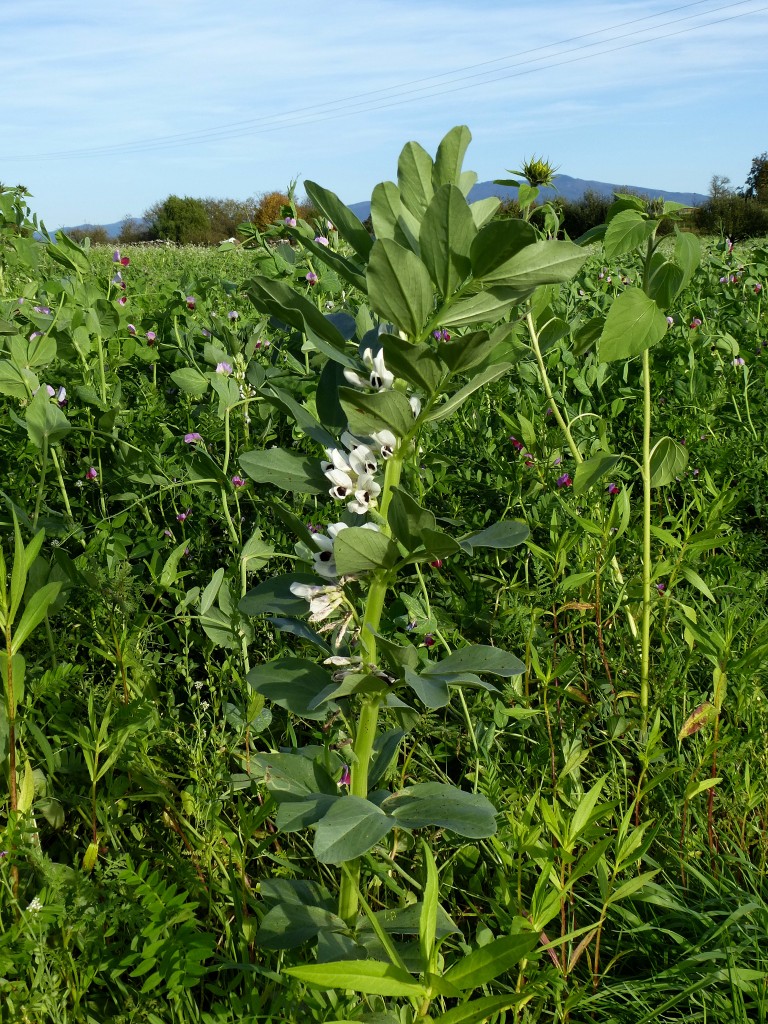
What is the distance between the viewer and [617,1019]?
1338 mm

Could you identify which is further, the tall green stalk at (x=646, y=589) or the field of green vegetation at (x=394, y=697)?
the tall green stalk at (x=646, y=589)

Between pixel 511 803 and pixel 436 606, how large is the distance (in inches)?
30.1

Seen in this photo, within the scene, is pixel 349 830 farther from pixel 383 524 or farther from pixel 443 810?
pixel 383 524

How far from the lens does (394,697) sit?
125cm

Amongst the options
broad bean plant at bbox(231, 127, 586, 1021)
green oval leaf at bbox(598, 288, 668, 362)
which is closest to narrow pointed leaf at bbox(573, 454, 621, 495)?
green oval leaf at bbox(598, 288, 668, 362)

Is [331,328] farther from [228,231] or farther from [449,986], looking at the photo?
[228,231]

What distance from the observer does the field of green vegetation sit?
112cm

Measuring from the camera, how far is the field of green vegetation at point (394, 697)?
1121 millimetres

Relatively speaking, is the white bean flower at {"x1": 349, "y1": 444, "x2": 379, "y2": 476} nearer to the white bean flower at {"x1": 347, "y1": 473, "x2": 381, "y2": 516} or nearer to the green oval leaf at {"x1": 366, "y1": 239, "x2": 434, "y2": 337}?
the white bean flower at {"x1": 347, "y1": 473, "x2": 381, "y2": 516}

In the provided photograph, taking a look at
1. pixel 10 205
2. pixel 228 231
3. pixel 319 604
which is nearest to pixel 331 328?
pixel 319 604

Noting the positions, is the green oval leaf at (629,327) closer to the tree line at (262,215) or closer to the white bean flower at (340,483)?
the white bean flower at (340,483)

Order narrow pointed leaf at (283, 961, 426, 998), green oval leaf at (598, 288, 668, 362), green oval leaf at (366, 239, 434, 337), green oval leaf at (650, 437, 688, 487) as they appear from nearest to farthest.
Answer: narrow pointed leaf at (283, 961, 426, 998)
green oval leaf at (366, 239, 434, 337)
green oval leaf at (598, 288, 668, 362)
green oval leaf at (650, 437, 688, 487)

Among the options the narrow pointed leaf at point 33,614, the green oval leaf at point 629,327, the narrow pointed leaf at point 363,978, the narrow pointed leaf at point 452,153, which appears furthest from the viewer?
the green oval leaf at point 629,327

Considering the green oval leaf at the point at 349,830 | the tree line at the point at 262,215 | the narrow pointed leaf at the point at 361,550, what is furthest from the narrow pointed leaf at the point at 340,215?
the tree line at the point at 262,215
